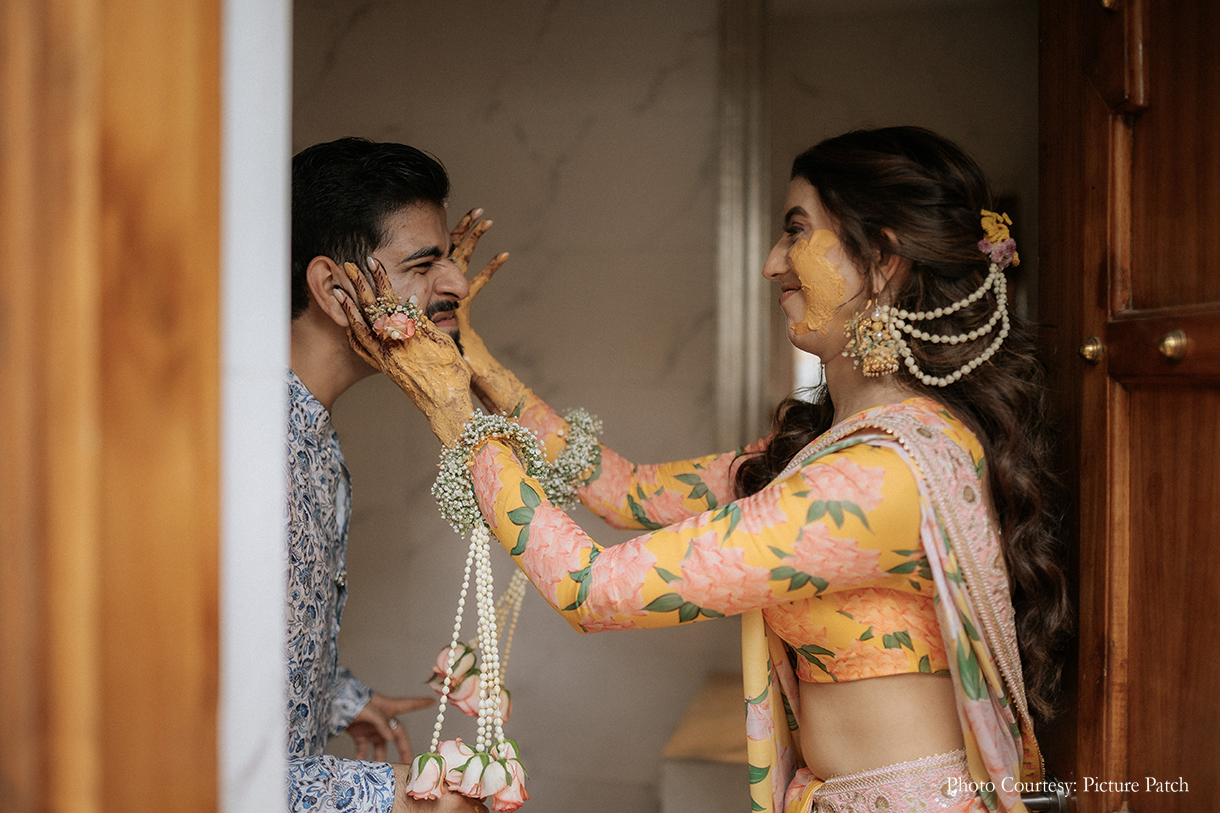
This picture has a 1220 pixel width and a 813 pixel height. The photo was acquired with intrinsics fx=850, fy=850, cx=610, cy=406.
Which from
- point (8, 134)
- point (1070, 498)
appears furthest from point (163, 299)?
point (1070, 498)

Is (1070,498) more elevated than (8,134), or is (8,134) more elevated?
(8,134)

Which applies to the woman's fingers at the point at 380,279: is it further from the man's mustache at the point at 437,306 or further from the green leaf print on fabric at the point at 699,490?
the green leaf print on fabric at the point at 699,490

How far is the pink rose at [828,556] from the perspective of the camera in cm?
115

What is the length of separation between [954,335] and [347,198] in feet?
3.66

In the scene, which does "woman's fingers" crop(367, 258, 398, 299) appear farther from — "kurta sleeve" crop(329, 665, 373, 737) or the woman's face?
"kurta sleeve" crop(329, 665, 373, 737)

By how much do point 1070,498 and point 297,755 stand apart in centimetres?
135

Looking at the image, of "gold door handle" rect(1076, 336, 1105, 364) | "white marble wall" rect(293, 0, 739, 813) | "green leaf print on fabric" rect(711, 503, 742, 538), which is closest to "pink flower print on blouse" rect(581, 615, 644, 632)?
"green leaf print on fabric" rect(711, 503, 742, 538)

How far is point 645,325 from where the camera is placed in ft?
8.56

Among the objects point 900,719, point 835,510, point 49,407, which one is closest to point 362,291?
point 835,510

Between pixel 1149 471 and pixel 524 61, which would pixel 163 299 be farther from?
pixel 524 61

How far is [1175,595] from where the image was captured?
1163mm

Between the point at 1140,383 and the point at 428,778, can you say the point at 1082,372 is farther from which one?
the point at 428,778

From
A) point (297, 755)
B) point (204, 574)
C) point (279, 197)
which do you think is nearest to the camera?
point (204, 574)

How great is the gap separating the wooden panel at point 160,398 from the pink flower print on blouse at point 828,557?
0.76 m
